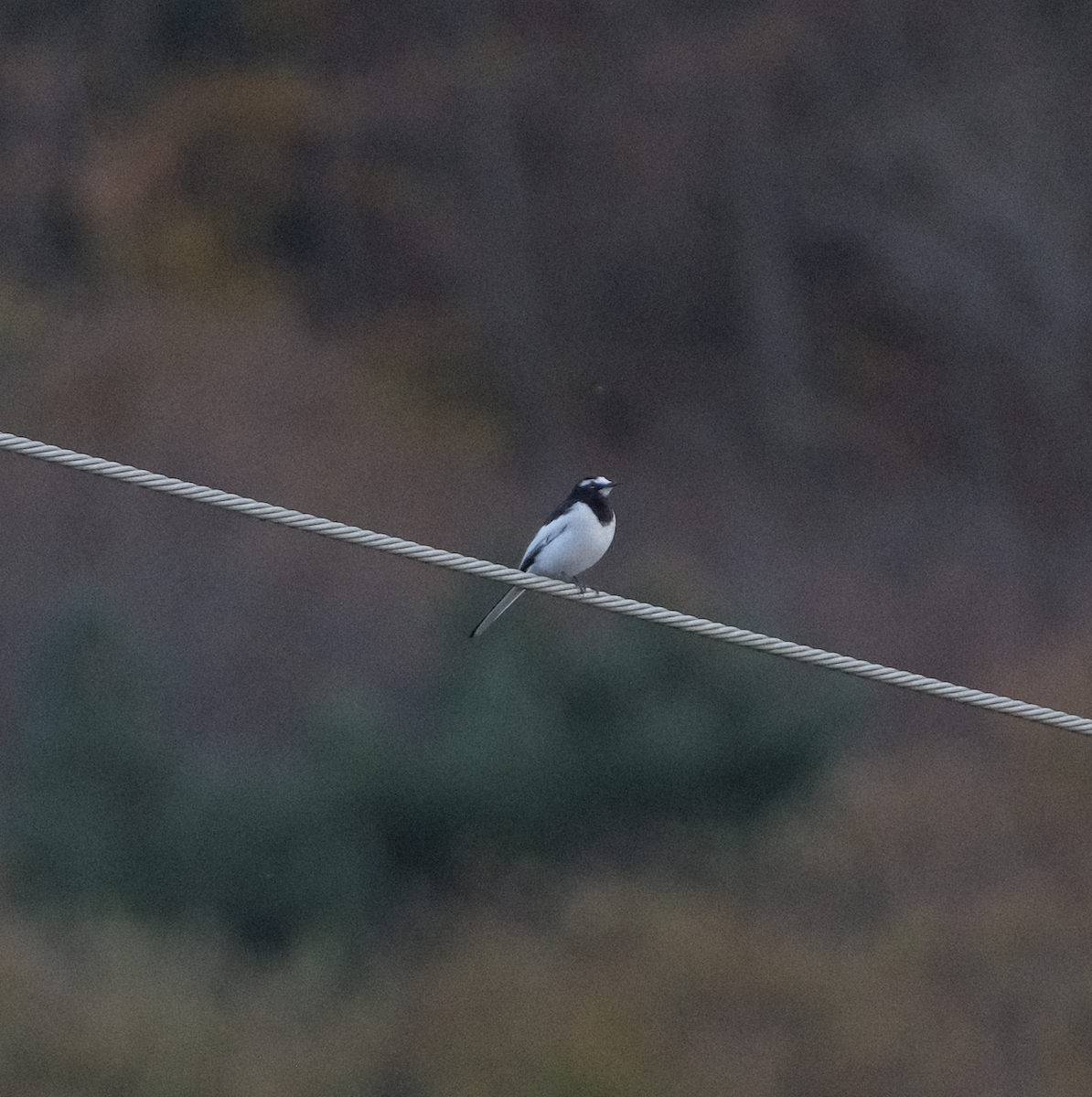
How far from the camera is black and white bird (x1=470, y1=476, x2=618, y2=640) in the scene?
6.67 metres

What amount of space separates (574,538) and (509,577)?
80.6 inches

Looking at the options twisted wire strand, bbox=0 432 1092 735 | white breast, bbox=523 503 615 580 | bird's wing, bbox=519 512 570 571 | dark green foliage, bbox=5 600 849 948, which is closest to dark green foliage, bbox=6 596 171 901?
dark green foliage, bbox=5 600 849 948

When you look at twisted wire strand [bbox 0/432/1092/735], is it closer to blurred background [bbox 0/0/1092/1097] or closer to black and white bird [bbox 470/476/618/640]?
black and white bird [bbox 470/476/618/640]

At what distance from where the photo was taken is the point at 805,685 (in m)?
13.2

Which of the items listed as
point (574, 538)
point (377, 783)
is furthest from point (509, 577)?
point (377, 783)

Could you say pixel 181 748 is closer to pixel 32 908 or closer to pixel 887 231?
pixel 32 908

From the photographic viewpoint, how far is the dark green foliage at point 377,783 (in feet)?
39.6

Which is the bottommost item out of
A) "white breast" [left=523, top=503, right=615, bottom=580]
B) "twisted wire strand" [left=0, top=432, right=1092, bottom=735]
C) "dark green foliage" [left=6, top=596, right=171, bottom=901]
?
"twisted wire strand" [left=0, top=432, right=1092, bottom=735]

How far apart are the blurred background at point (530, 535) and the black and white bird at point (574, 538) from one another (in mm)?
4543

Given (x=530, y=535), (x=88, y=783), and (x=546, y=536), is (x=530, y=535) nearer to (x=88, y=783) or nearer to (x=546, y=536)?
(x=88, y=783)

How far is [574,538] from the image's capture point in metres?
6.66

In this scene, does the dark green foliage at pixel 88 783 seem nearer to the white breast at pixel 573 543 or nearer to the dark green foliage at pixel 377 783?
the dark green foliage at pixel 377 783

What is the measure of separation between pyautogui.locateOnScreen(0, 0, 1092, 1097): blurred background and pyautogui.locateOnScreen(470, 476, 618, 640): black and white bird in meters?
4.54

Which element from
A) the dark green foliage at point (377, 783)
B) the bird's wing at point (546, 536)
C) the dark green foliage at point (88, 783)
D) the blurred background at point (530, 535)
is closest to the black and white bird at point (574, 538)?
the bird's wing at point (546, 536)
